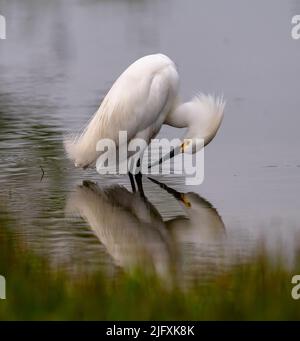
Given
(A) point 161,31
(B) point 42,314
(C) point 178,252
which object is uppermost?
(A) point 161,31

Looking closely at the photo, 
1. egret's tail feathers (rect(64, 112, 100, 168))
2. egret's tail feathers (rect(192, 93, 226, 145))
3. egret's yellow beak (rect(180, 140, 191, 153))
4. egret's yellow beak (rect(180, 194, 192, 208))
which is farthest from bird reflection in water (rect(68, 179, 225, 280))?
egret's tail feathers (rect(192, 93, 226, 145))

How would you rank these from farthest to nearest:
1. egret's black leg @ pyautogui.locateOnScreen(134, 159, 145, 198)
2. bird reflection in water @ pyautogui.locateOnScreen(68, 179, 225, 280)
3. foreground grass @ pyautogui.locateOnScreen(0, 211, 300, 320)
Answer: egret's black leg @ pyautogui.locateOnScreen(134, 159, 145, 198), bird reflection in water @ pyautogui.locateOnScreen(68, 179, 225, 280), foreground grass @ pyautogui.locateOnScreen(0, 211, 300, 320)

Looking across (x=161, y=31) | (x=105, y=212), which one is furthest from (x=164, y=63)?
(x=161, y=31)

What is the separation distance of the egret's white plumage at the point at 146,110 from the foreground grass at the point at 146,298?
3.69 m

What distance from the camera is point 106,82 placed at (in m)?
14.8

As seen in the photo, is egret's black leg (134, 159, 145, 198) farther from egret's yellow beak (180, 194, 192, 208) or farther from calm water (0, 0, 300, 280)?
egret's yellow beak (180, 194, 192, 208)

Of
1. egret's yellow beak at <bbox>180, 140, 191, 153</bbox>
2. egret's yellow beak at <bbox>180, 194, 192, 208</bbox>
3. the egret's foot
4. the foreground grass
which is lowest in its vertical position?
the foreground grass

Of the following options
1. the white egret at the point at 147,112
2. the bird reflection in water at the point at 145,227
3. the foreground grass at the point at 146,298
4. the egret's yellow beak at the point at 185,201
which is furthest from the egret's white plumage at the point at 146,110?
the foreground grass at the point at 146,298

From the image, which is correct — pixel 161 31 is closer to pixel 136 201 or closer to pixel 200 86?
pixel 200 86

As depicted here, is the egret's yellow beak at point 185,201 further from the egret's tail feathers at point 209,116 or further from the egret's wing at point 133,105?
the egret's wing at point 133,105

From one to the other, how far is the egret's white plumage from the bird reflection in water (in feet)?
1.83

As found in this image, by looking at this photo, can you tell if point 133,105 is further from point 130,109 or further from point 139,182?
point 139,182

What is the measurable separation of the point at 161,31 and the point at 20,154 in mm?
8074

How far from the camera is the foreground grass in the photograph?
17.6 ft
